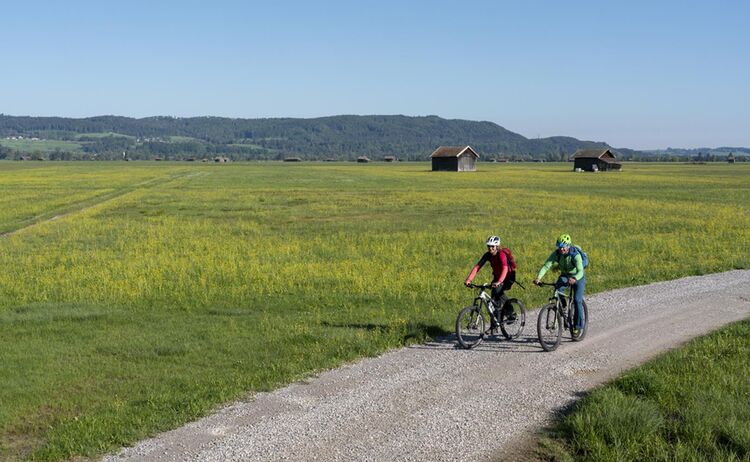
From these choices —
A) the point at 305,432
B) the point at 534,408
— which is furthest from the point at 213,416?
the point at 534,408

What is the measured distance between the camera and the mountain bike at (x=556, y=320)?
14.1 meters

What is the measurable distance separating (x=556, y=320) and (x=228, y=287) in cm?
1102

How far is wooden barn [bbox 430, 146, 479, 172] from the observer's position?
140 meters

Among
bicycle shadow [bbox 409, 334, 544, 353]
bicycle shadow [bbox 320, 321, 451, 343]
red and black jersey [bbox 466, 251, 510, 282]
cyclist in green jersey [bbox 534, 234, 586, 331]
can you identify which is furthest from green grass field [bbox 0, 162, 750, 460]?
cyclist in green jersey [bbox 534, 234, 586, 331]

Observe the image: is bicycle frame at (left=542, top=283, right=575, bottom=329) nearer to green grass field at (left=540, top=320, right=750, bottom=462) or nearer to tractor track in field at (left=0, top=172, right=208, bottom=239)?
green grass field at (left=540, top=320, right=750, bottom=462)

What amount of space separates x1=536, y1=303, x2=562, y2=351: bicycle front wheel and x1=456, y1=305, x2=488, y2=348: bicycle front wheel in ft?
3.49

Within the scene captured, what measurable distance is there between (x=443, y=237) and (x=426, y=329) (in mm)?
20140

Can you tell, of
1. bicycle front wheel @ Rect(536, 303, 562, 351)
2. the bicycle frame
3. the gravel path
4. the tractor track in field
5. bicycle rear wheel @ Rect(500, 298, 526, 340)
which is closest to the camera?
the gravel path

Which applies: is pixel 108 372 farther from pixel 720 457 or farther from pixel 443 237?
pixel 443 237

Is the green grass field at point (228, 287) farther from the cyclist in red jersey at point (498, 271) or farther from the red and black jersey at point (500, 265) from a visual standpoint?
the red and black jersey at point (500, 265)

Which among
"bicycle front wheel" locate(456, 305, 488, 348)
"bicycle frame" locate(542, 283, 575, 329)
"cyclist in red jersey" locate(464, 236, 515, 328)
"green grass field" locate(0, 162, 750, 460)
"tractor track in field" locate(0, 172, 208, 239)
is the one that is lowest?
"tractor track in field" locate(0, 172, 208, 239)

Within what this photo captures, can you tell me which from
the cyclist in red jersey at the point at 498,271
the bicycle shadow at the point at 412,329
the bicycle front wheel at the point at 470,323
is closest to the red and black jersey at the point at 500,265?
the cyclist in red jersey at the point at 498,271

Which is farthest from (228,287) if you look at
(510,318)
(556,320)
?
(556,320)

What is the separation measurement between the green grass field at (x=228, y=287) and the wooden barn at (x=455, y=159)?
85.6m
